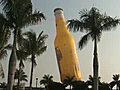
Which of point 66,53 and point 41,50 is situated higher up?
point 66,53

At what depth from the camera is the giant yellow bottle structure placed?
5122 cm

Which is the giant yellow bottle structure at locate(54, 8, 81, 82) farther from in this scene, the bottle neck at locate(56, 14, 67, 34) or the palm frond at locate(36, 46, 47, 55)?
the palm frond at locate(36, 46, 47, 55)

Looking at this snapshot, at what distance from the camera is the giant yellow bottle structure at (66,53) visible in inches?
2017

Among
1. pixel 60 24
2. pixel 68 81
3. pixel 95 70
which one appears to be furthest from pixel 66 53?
pixel 95 70

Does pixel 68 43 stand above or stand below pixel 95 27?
above

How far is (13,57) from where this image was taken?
737 inches

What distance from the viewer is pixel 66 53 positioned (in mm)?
51750

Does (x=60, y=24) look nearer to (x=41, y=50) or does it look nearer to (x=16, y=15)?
(x=41, y=50)

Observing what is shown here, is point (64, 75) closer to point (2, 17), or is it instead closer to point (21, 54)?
point (21, 54)

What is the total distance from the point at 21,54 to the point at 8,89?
21.2 m

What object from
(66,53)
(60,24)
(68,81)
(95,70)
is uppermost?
(60,24)

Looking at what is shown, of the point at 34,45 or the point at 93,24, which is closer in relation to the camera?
the point at 93,24

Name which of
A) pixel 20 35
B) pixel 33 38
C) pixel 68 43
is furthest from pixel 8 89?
pixel 68 43

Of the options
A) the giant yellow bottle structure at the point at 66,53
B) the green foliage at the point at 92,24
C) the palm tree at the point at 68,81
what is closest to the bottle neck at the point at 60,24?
the giant yellow bottle structure at the point at 66,53
